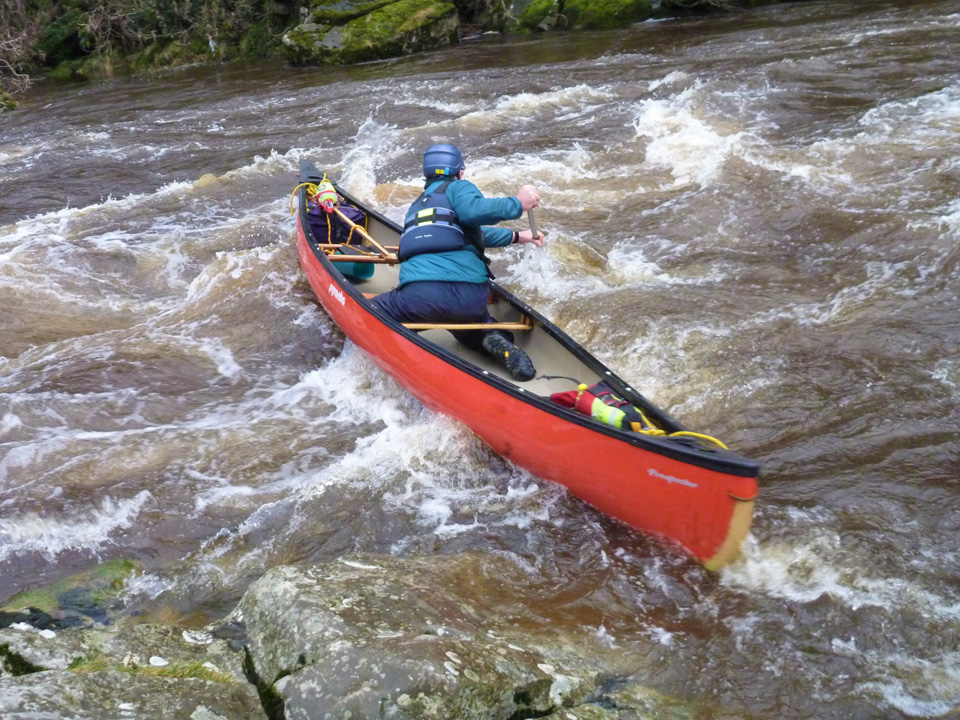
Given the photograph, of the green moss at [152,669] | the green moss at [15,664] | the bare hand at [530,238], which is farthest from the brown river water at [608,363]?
the green moss at [15,664]

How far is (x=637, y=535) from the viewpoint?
418 centimetres

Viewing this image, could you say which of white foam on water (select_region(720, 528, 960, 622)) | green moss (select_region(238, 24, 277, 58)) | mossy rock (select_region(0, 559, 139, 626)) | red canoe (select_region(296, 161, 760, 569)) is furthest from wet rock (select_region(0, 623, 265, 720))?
green moss (select_region(238, 24, 277, 58))

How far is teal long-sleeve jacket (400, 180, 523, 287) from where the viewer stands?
5094mm

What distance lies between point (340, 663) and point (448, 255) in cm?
313

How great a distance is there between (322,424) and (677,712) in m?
3.25

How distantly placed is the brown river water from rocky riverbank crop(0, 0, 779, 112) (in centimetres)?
567

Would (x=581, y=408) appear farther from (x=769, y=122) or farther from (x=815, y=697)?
(x=769, y=122)

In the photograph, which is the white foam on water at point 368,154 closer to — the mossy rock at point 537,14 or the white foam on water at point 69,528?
the white foam on water at point 69,528

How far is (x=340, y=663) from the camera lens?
2.76 meters

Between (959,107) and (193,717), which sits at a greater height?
(959,107)

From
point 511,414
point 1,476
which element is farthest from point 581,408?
point 1,476

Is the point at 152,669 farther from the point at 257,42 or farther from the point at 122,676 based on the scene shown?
the point at 257,42

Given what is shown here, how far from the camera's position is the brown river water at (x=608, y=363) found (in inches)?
147

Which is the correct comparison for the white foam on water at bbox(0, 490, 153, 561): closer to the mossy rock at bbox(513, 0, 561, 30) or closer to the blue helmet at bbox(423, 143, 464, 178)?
the blue helmet at bbox(423, 143, 464, 178)
